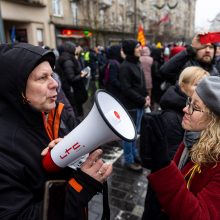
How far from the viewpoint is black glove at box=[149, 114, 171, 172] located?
1340 millimetres

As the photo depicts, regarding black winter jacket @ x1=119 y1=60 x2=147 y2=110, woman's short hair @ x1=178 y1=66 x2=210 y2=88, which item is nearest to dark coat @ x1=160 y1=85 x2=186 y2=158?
woman's short hair @ x1=178 y1=66 x2=210 y2=88

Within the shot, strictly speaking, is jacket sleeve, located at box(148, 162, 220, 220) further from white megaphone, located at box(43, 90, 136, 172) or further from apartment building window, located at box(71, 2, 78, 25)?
apartment building window, located at box(71, 2, 78, 25)

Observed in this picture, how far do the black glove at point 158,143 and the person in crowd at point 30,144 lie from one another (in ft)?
0.93

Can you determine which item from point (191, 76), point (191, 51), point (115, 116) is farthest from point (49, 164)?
point (191, 51)

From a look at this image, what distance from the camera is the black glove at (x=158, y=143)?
1.34 metres

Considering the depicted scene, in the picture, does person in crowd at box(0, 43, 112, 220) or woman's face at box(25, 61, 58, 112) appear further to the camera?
woman's face at box(25, 61, 58, 112)

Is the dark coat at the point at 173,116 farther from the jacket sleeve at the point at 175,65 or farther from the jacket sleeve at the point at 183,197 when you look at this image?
the jacket sleeve at the point at 175,65

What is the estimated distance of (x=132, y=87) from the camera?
13.9 feet

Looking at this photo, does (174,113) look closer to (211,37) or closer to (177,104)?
(177,104)

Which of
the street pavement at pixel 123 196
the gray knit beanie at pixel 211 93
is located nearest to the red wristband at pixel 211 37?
the gray knit beanie at pixel 211 93

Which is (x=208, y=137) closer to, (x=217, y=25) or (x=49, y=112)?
(x=49, y=112)

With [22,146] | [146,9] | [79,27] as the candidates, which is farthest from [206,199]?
[146,9]

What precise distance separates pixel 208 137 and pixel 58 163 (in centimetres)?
86

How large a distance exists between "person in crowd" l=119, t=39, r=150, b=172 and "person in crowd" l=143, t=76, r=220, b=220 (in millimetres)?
2602
